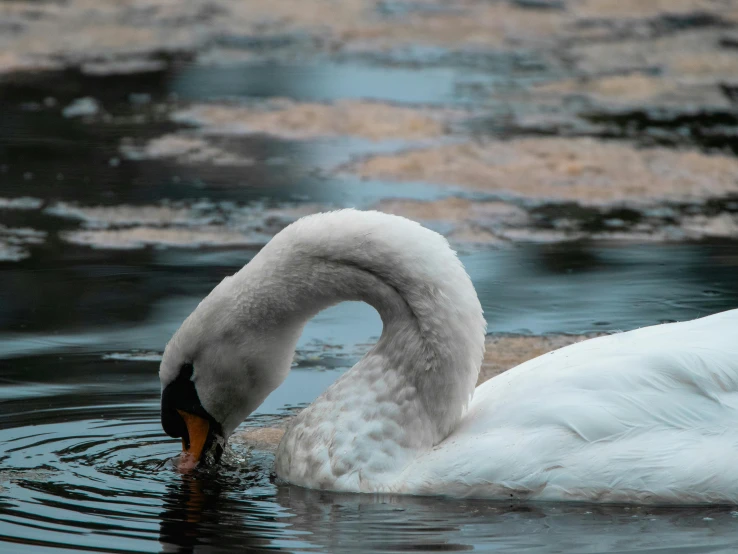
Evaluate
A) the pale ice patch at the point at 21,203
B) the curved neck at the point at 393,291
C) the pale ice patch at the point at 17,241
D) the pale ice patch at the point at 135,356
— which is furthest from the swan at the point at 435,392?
→ the pale ice patch at the point at 21,203

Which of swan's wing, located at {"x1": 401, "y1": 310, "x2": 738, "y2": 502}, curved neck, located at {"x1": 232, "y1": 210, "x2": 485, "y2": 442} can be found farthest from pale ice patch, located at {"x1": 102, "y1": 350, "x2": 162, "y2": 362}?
swan's wing, located at {"x1": 401, "y1": 310, "x2": 738, "y2": 502}

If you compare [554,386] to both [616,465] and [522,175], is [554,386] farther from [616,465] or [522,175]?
[522,175]

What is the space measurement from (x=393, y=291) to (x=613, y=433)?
0.85 meters

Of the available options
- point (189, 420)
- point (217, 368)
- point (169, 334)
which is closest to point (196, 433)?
point (189, 420)

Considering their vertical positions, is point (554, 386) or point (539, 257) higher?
point (554, 386)

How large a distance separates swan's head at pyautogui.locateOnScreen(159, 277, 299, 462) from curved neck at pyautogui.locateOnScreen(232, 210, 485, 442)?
0.11ft

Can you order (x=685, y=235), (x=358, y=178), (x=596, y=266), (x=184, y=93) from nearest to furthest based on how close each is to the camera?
1. (x=596, y=266)
2. (x=685, y=235)
3. (x=358, y=178)
4. (x=184, y=93)

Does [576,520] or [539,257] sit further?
[539,257]

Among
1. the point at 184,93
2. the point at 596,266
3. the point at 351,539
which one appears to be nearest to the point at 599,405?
the point at 351,539

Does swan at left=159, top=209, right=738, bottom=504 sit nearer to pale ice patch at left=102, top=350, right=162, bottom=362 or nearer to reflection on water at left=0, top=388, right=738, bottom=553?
reflection on water at left=0, top=388, right=738, bottom=553

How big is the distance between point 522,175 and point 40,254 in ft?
11.2

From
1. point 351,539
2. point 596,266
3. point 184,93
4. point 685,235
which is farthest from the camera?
point 184,93

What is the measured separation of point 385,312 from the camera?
15.3 feet

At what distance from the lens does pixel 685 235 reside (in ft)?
26.6
